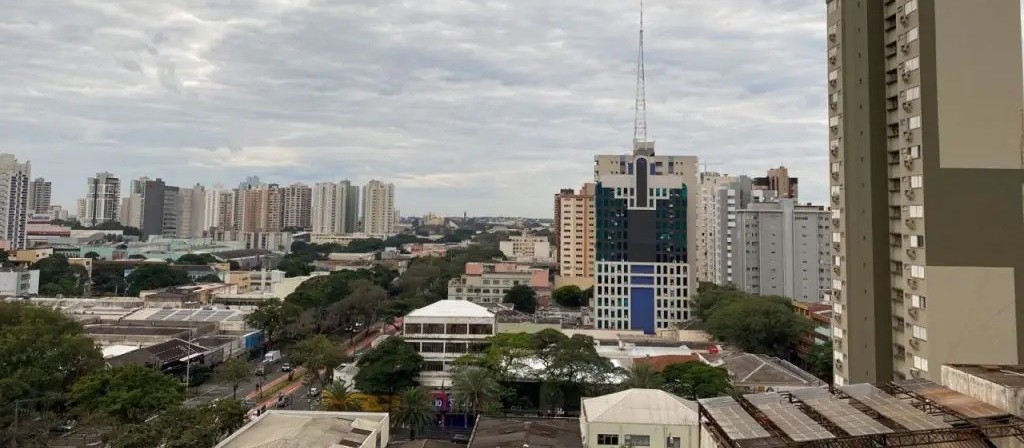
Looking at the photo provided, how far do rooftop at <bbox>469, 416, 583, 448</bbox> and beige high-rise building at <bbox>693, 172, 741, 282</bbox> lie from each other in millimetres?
35942

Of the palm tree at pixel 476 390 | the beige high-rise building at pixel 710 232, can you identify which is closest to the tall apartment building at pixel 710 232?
the beige high-rise building at pixel 710 232

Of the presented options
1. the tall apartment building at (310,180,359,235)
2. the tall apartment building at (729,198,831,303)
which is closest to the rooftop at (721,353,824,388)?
the tall apartment building at (729,198,831,303)

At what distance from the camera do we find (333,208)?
108688 mm

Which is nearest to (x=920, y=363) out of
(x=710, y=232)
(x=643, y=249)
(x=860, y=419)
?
(x=860, y=419)

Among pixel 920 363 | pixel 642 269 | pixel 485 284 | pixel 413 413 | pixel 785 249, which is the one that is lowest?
pixel 413 413

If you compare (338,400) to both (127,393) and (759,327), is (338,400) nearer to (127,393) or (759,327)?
(127,393)

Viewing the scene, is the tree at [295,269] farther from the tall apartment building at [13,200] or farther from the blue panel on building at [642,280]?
the blue panel on building at [642,280]

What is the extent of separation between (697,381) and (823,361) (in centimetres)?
811

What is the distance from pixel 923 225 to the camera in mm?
12312

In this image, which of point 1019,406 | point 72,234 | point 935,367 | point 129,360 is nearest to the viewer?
point 1019,406

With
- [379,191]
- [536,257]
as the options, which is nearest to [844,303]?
[536,257]

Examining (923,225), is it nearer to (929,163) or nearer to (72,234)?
(929,163)

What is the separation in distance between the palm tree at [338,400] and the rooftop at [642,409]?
7.58 m

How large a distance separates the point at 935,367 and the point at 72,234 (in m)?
92.2
